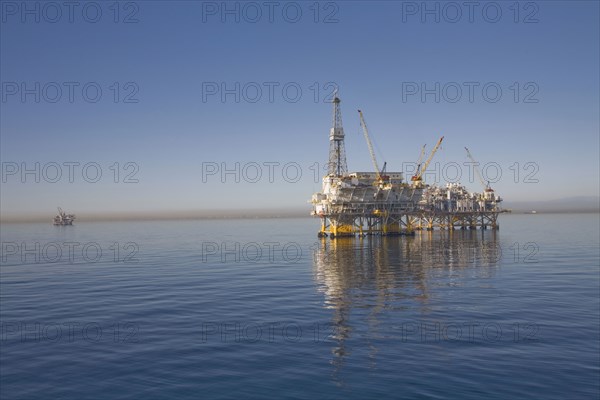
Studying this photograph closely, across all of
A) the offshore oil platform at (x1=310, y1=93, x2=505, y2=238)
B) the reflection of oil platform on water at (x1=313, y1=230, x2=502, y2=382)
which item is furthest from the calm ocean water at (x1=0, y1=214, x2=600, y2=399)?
the offshore oil platform at (x1=310, y1=93, x2=505, y2=238)

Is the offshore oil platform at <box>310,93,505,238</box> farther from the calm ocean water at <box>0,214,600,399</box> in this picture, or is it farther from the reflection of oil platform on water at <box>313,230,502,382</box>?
the calm ocean water at <box>0,214,600,399</box>

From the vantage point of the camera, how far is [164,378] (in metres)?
18.0

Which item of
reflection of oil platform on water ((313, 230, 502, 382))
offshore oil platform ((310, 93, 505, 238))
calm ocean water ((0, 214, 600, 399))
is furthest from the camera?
offshore oil platform ((310, 93, 505, 238))

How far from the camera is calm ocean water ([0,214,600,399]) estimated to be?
56.5ft

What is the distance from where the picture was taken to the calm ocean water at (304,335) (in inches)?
679

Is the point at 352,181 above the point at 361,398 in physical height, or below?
above

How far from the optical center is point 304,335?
2411 centimetres

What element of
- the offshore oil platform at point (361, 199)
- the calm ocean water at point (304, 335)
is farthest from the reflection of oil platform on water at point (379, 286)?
the offshore oil platform at point (361, 199)

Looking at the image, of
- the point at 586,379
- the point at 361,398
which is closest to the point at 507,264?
A: the point at 586,379

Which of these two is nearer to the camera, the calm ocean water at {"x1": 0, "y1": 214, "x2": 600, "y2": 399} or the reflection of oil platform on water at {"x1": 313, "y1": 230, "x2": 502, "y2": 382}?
the calm ocean water at {"x1": 0, "y1": 214, "x2": 600, "y2": 399}

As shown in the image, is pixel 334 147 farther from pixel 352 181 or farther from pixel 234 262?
pixel 234 262

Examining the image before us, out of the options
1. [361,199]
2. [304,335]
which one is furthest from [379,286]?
[361,199]

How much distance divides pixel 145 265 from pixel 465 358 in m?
48.4

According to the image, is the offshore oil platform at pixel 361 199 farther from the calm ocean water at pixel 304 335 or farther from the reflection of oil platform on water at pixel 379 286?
the calm ocean water at pixel 304 335
